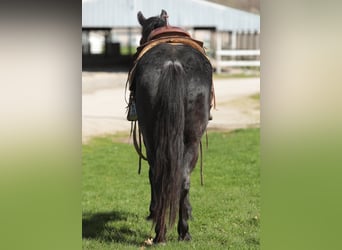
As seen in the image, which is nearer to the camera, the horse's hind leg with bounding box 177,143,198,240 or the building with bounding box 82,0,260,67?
the horse's hind leg with bounding box 177,143,198,240

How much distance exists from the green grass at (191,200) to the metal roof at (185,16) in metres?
11.3

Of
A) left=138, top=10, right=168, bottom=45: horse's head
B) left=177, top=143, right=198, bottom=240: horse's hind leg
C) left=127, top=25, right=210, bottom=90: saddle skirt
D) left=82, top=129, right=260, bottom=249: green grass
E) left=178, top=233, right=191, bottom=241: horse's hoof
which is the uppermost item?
left=138, top=10, right=168, bottom=45: horse's head

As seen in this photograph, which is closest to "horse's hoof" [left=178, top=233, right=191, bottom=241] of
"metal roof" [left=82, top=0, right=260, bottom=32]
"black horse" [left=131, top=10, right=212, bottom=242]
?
"black horse" [left=131, top=10, right=212, bottom=242]

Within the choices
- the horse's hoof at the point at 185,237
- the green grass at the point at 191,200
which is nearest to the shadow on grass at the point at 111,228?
the green grass at the point at 191,200

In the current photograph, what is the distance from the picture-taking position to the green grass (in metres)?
3.96

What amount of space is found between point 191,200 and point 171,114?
1.95 m

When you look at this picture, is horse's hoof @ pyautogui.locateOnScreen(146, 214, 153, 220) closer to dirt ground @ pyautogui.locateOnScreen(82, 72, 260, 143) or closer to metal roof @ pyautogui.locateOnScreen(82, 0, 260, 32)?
dirt ground @ pyautogui.locateOnScreen(82, 72, 260, 143)

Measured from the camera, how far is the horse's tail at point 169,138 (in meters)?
3.46

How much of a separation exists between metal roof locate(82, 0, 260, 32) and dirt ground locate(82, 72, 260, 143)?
420cm

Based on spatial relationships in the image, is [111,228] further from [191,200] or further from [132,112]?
[191,200]

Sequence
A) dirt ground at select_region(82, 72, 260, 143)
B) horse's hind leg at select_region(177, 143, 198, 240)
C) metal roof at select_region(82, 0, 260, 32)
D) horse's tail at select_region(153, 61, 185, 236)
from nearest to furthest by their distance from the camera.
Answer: horse's tail at select_region(153, 61, 185, 236) → horse's hind leg at select_region(177, 143, 198, 240) → dirt ground at select_region(82, 72, 260, 143) → metal roof at select_region(82, 0, 260, 32)

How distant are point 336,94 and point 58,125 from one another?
1303 mm

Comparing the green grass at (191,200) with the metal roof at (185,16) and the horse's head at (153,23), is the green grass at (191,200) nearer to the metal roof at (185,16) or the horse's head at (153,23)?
the horse's head at (153,23)

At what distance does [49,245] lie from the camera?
7.36 feet
